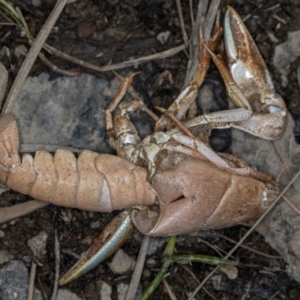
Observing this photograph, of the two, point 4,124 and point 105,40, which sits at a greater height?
point 105,40

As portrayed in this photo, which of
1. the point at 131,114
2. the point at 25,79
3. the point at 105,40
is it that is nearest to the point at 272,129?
the point at 131,114

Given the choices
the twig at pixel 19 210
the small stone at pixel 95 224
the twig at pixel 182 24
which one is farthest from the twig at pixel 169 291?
the twig at pixel 182 24

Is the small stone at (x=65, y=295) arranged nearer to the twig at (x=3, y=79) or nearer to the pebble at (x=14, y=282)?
the pebble at (x=14, y=282)

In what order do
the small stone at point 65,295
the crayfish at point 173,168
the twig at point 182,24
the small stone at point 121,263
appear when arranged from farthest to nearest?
the twig at point 182,24 → the small stone at point 121,263 → the small stone at point 65,295 → the crayfish at point 173,168

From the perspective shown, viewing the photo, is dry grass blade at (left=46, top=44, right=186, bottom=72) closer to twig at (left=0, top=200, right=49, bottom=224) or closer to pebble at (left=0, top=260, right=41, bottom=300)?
twig at (left=0, top=200, right=49, bottom=224)

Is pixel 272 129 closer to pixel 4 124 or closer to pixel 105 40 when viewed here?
pixel 105 40

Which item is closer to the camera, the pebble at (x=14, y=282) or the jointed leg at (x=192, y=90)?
the pebble at (x=14, y=282)

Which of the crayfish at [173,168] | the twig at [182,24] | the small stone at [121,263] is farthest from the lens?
the twig at [182,24]
